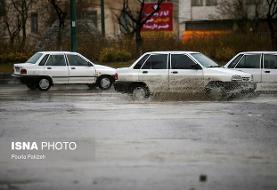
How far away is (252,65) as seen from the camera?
19.8 metres

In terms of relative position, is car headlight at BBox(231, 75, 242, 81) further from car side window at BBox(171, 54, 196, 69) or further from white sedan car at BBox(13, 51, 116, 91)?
white sedan car at BBox(13, 51, 116, 91)

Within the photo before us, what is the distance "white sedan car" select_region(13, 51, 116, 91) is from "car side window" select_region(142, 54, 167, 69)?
548 centimetres

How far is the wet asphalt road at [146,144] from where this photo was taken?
25.0ft

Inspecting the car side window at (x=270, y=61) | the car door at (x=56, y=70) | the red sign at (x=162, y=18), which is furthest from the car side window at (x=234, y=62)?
the red sign at (x=162, y=18)

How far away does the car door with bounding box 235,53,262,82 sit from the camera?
64.3 feet

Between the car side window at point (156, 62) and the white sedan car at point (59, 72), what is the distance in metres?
5.48

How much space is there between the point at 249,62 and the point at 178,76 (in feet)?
9.15

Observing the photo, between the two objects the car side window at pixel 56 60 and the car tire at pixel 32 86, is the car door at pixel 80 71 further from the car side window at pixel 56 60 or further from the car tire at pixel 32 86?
the car tire at pixel 32 86

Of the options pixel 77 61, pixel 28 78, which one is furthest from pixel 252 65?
pixel 28 78

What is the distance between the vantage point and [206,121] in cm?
1295

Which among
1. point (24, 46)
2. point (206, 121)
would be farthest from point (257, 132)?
point (24, 46)

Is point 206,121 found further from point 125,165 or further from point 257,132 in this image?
point 125,165

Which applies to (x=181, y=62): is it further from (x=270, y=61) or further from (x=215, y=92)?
(x=270, y=61)

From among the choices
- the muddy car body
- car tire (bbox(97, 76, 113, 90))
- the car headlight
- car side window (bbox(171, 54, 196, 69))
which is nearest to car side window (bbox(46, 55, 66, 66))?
car tire (bbox(97, 76, 113, 90))
